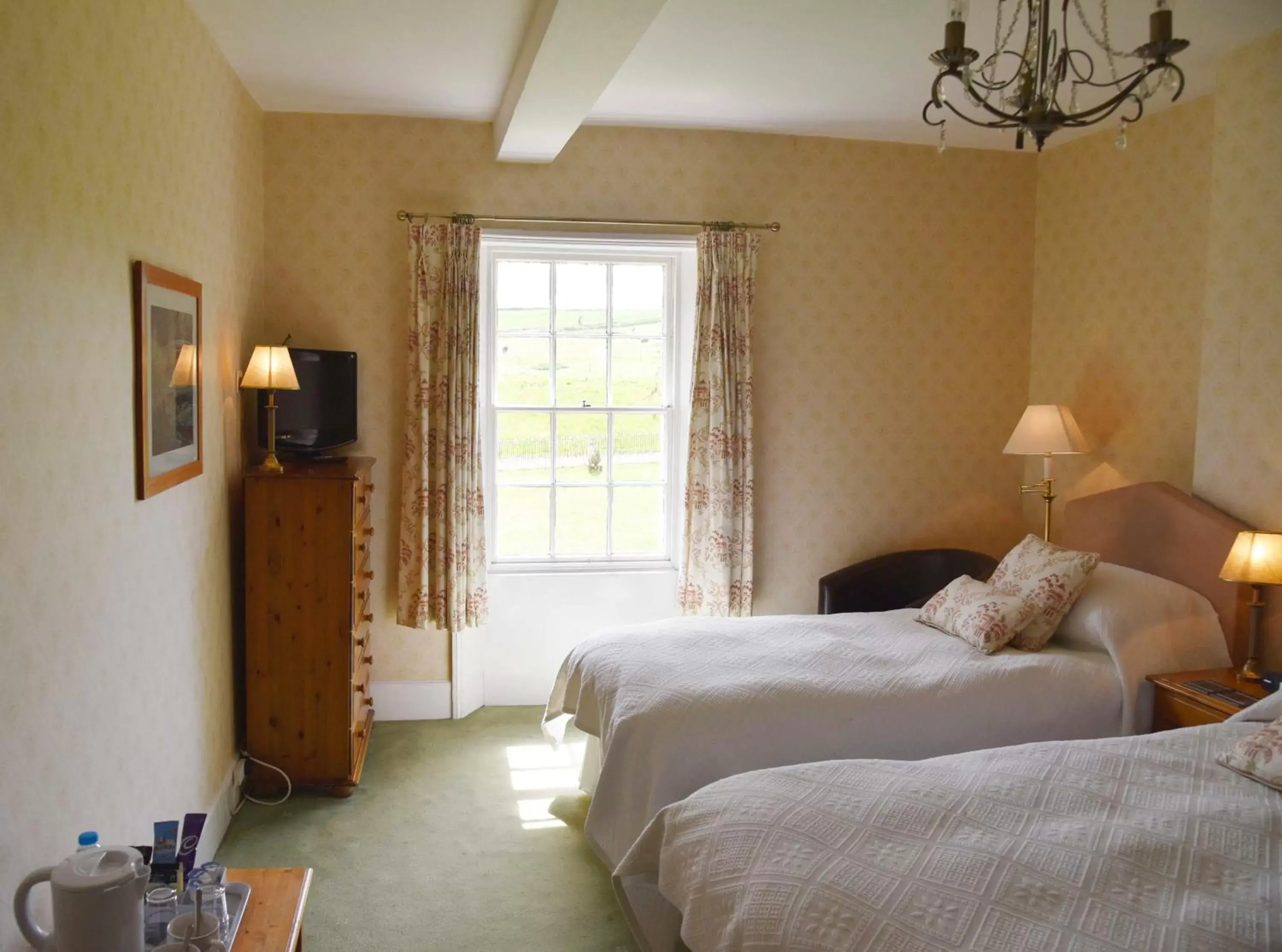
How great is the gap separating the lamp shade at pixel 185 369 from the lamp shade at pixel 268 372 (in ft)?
1.95

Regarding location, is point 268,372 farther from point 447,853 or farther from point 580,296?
point 447,853

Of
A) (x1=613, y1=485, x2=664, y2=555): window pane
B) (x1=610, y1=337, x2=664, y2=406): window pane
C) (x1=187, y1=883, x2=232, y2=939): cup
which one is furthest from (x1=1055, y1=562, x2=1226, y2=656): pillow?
(x1=187, y1=883, x2=232, y2=939): cup

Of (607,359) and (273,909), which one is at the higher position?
(607,359)

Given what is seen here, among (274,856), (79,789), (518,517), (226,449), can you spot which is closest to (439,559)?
(518,517)

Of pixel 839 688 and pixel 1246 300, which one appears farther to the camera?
pixel 1246 300

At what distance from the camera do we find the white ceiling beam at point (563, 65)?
2.65 meters

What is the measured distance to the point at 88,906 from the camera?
1636mm

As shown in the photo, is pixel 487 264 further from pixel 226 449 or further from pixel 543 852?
pixel 543 852

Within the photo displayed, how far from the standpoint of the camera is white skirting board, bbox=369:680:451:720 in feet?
15.3

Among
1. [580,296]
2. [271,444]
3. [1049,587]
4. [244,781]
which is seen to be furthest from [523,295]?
[1049,587]

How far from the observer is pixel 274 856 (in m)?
3.35

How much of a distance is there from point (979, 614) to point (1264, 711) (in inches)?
39.1

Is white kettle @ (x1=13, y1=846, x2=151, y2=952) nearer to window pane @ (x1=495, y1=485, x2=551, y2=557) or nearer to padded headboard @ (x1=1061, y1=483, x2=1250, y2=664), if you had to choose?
window pane @ (x1=495, y1=485, x2=551, y2=557)

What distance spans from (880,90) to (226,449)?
3.00 meters
